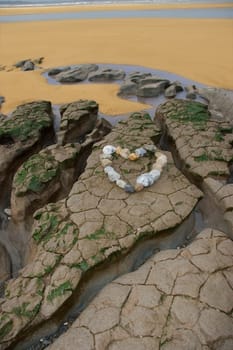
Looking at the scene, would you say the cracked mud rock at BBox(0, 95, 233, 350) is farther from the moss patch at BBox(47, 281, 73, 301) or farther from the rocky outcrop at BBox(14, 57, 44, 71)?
the rocky outcrop at BBox(14, 57, 44, 71)

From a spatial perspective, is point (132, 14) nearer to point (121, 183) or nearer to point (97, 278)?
point (121, 183)

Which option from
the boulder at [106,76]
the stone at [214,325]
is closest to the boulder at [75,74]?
the boulder at [106,76]

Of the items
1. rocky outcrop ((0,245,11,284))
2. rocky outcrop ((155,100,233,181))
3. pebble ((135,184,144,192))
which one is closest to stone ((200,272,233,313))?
pebble ((135,184,144,192))

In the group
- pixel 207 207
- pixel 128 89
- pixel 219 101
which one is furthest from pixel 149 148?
pixel 128 89

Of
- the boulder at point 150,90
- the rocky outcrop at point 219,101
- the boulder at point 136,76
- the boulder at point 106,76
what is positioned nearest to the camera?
the rocky outcrop at point 219,101

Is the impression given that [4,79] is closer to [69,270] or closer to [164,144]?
[164,144]

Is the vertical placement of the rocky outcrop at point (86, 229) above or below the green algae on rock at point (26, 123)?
below

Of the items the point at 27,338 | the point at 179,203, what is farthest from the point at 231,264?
the point at 27,338

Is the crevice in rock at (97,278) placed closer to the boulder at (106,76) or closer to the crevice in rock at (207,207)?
the crevice in rock at (207,207)
